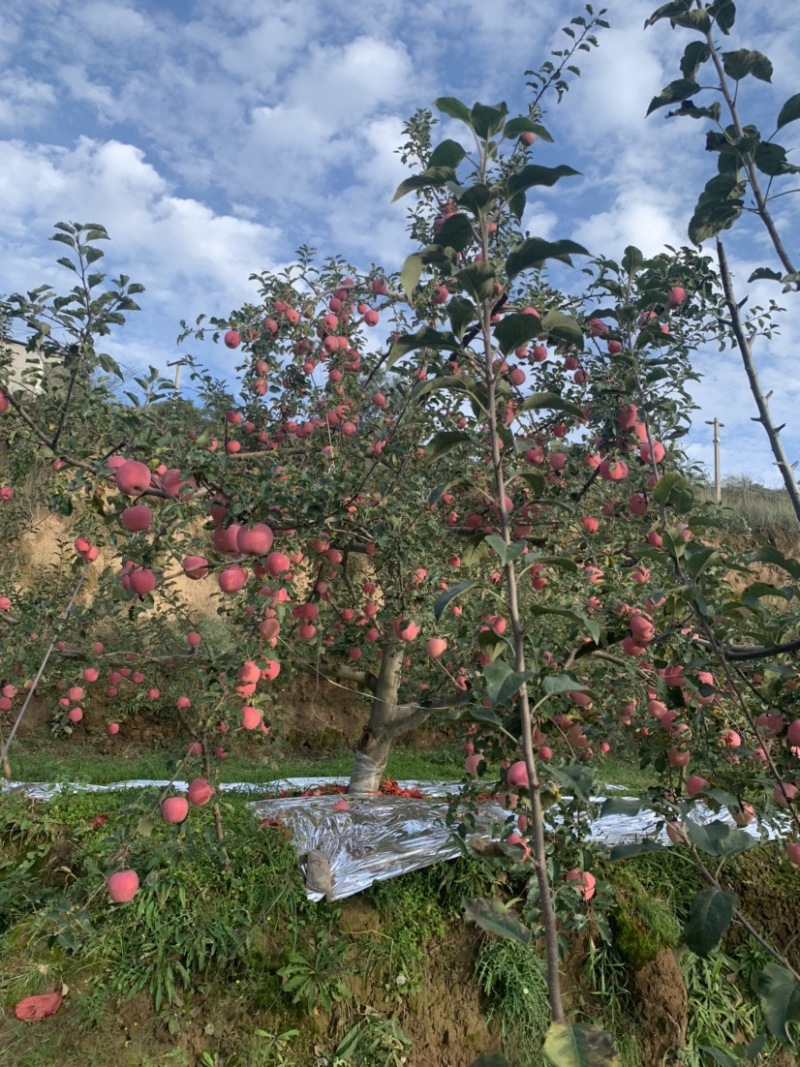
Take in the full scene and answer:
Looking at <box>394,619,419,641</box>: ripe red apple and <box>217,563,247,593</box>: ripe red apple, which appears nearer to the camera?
<box>217,563,247,593</box>: ripe red apple

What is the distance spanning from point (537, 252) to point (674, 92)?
55 centimetres

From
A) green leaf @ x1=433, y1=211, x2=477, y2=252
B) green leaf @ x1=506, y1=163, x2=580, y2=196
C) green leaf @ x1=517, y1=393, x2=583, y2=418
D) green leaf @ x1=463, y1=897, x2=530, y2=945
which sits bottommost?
green leaf @ x1=463, y1=897, x2=530, y2=945

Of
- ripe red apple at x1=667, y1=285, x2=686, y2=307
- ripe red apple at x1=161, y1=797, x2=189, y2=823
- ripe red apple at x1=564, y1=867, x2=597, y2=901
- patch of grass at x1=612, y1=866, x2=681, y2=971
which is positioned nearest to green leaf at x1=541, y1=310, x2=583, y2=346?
ripe red apple at x1=564, y1=867, x2=597, y2=901

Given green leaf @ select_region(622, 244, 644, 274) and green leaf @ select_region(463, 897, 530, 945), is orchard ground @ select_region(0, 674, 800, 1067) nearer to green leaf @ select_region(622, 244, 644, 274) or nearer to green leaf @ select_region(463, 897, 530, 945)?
green leaf @ select_region(463, 897, 530, 945)

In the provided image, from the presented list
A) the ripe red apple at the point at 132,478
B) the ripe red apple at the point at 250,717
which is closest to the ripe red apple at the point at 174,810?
the ripe red apple at the point at 250,717

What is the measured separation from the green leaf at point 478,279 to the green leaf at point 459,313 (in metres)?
0.03

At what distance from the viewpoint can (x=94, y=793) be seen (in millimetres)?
4309

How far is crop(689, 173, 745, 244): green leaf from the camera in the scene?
1.28 metres

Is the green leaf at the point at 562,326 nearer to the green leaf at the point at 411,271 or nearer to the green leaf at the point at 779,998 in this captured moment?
the green leaf at the point at 411,271

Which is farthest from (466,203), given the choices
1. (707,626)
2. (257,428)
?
(257,428)

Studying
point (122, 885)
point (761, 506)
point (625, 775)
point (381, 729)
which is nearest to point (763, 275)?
point (122, 885)

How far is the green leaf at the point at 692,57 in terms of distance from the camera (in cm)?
135

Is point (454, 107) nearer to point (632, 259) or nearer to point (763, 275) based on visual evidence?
point (763, 275)

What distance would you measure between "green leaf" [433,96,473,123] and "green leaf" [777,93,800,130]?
0.63m
